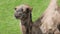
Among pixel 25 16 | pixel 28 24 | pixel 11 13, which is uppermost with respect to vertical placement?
pixel 25 16

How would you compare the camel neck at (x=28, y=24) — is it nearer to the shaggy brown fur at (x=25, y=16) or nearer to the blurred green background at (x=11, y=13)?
the shaggy brown fur at (x=25, y=16)

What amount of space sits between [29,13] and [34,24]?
1.14 ft

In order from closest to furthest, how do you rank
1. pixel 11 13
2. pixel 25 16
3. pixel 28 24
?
pixel 25 16
pixel 28 24
pixel 11 13

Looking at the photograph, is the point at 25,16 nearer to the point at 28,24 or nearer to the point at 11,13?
the point at 28,24

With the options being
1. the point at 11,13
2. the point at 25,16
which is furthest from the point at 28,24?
the point at 11,13

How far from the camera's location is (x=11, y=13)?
8.59m

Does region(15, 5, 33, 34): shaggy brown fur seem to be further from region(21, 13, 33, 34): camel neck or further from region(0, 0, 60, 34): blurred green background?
region(0, 0, 60, 34): blurred green background

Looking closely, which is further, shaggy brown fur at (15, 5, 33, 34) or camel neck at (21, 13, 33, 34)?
camel neck at (21, 13, 33, 34)

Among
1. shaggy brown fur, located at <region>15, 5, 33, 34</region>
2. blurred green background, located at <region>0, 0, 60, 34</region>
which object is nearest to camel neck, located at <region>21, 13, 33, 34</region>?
shaggy brown fur, located at <region>15, 5, 33, 34</region>

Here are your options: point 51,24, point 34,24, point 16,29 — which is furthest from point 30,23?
point 16,29

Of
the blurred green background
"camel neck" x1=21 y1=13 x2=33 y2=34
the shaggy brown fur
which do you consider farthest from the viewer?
the blurred green background

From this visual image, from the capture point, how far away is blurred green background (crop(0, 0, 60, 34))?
25.8ft

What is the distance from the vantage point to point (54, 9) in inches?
232

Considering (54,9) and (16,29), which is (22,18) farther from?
(16,29)
